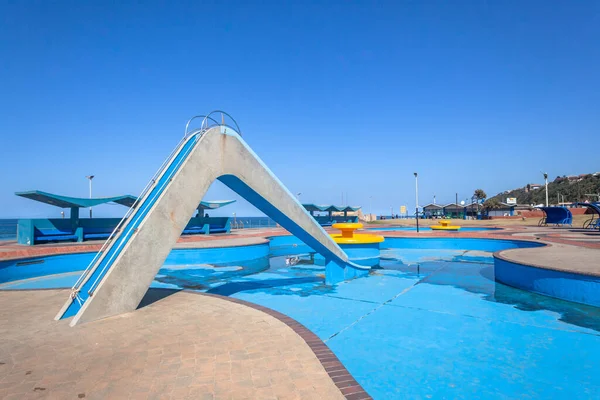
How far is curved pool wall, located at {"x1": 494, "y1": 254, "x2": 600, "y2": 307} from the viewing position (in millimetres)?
8727

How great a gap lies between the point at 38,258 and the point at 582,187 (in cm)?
12388

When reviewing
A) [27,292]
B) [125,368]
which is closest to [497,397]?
[125,368]

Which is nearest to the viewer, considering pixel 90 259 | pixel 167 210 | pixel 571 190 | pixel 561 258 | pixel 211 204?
pixel 167 210

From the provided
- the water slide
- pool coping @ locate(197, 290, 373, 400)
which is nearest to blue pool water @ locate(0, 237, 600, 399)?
pool coping @ locate(197, 290, 373, 400)

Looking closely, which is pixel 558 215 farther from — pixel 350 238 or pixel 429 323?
pixel 429 323

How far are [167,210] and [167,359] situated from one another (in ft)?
10.9

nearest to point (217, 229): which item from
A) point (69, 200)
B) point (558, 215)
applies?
→ point (69, 200)

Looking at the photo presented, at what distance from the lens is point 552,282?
378 inches

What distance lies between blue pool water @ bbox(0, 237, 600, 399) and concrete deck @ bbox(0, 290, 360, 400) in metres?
1.37

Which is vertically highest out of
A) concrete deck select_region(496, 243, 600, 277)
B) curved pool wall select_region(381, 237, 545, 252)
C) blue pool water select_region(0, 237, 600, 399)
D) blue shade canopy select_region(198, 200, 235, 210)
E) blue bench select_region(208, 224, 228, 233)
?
blue shade canopy select_region(198, 200, 235, 210)

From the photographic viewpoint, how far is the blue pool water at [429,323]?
5148 millimetres

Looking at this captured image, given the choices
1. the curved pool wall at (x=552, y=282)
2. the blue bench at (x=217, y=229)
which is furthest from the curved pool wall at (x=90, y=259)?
the blue bench at (x=217, y=229)

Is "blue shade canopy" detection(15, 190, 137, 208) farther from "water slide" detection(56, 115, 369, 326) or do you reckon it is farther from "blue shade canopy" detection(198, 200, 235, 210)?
"water slide" detection(56, 115, 369, 326)

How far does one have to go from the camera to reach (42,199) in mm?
20156
